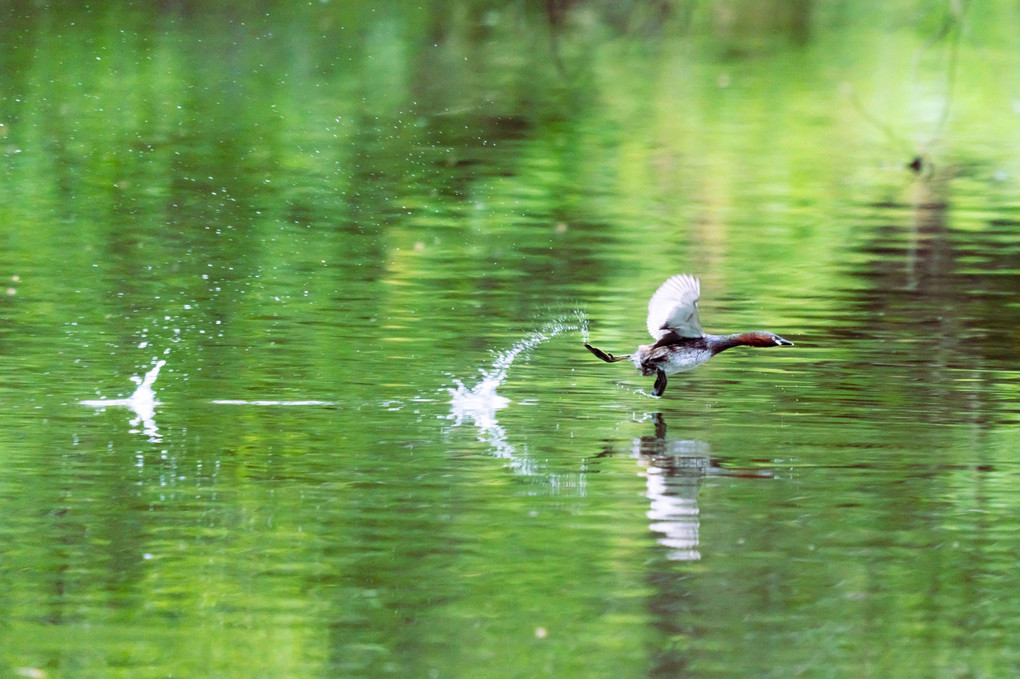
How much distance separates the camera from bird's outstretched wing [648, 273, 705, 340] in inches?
340

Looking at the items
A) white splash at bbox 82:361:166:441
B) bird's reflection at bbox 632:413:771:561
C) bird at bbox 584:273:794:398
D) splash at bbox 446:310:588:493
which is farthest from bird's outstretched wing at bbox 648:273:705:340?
white splash at bbox 82:361:166:441

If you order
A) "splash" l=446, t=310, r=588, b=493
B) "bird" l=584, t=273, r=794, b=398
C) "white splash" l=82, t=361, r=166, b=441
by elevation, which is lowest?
"splash" l=446, t=310, r=588, b=493

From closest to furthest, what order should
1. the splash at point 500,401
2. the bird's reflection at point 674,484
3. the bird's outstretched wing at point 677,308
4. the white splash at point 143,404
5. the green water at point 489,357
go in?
1. the green water at point 489,357
2. the bird's reflection at point 674,484
3. the splash at point 500,401
4. the white splash at point 143,404
5. the bird's outstretched wing at point 677,308

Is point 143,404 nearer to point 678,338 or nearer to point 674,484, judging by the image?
point 678,338

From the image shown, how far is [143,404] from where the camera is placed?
9.04m

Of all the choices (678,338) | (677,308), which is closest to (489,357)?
(678,338)

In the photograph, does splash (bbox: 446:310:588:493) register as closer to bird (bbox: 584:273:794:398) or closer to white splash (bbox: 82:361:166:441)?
bird (bbox: 584:273:794:398)

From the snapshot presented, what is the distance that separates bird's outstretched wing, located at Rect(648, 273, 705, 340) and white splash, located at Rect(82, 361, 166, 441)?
215 centimetres

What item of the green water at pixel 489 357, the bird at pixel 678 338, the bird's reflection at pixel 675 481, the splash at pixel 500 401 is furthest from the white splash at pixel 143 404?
the bird's reflection at pixel 675 481

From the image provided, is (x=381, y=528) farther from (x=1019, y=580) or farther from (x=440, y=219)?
(x=440, y=219)

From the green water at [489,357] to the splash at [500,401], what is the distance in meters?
0.04

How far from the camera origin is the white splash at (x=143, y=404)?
8.52 m

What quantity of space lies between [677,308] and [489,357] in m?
1.80

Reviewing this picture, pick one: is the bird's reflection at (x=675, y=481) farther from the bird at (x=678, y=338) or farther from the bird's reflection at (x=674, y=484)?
the bird at (x=678, y=338)
